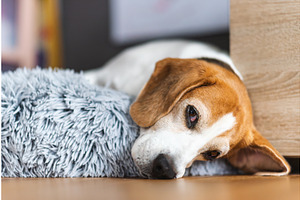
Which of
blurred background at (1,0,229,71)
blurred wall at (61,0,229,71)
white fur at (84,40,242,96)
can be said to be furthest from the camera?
blurred wall at (61,0,229,71)

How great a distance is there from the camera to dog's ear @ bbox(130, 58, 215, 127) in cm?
150

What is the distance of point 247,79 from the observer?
5.58ft

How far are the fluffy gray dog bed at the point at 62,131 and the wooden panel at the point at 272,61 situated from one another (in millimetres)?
598

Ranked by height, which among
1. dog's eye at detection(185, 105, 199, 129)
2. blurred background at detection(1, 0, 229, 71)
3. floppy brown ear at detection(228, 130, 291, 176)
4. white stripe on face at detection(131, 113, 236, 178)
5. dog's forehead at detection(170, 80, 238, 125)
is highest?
blurred background at detection(1, 0, 229, 71)

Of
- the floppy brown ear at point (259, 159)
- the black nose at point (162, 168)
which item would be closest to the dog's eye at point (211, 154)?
the floppy brown ear at point (259, 159)

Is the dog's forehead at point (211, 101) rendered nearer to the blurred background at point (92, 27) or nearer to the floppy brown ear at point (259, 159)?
the floppy brown ear at point (259, 159)

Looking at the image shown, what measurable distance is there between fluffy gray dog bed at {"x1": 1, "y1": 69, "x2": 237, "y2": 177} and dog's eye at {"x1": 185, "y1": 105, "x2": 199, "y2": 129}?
0.74 ft

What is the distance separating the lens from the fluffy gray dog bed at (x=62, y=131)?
138cm

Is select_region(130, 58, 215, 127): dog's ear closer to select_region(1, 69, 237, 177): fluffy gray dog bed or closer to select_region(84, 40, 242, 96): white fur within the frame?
select_region(1, 69, 237, 177): fluffy gray dog bed

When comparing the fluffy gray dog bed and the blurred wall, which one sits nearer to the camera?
the fluffy gray dog bed

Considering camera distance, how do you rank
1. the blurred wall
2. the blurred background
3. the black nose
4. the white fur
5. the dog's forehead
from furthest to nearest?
the blurred wall
the blurred background
the white fur
the dog's forehead
the black nose

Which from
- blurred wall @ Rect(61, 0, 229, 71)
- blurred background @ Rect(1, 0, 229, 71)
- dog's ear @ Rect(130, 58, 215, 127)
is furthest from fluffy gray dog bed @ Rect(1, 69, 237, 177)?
blurred wall @ Rect(61, 0, 229, 71)

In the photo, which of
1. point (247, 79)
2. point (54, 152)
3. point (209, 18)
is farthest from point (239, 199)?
point (209, 18)

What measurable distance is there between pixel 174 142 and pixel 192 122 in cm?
13
